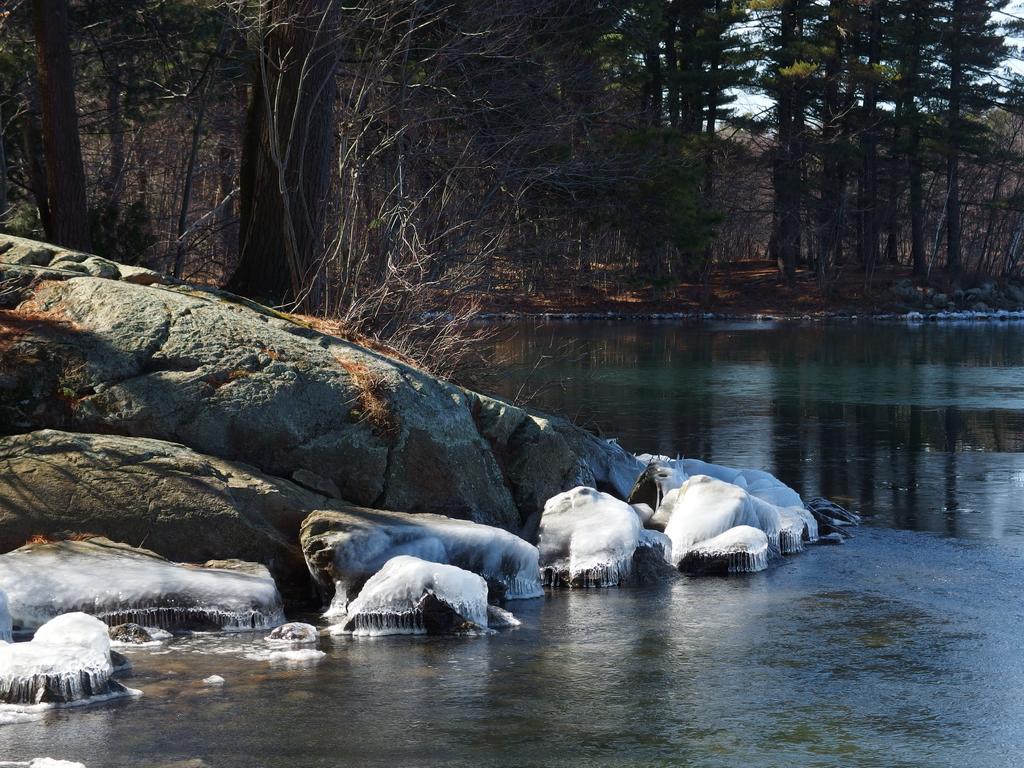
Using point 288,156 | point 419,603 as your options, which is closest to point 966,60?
point 288,156

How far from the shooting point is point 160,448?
29.4ft

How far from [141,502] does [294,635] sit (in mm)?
1663

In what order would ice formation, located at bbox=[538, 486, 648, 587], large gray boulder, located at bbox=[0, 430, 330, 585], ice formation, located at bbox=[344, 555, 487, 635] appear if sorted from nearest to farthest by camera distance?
ice formation, located at bbox=[344, 555, 487, 635]
large gray boulder, located at bbox=[0, 430, 330, 585]
ice formation, located at bbox=[538, 486, 648, 587]

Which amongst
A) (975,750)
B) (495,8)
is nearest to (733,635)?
(975,750)

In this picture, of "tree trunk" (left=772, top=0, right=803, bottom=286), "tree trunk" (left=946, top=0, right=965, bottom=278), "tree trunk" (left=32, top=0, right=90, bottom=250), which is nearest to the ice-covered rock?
"tree trunk" (left=32, top=0, right=90, bottom=250)

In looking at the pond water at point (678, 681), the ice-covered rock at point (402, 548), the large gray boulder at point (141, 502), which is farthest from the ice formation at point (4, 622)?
the ice-covered rock at point (402, 548)

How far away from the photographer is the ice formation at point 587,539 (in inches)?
369

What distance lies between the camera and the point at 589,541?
9617 millimetres

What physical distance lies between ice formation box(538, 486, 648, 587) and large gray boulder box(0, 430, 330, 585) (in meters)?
1.98

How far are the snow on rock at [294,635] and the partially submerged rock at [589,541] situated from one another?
2348 millimetres

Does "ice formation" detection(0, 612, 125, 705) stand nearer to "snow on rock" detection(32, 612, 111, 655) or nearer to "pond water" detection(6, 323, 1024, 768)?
"snow on rock" detection(32, 612, 111, 655)

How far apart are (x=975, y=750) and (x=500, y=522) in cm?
507

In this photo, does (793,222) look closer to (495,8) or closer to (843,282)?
(843,282)

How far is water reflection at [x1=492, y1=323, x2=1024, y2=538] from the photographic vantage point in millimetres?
13156
